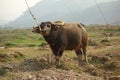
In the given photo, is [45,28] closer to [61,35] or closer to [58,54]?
[61,35]

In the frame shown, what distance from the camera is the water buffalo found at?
1373cm

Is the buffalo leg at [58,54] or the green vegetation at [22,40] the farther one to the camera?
the green vegetation at [22,40]

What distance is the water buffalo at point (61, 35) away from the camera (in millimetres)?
13727

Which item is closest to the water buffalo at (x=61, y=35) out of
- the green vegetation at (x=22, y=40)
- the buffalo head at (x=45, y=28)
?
the buffalo head at (x=45, y=28)

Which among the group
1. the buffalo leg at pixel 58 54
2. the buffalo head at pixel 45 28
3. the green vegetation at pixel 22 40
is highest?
the buffalo head at pixel 45 28

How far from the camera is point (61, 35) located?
14.3 metres

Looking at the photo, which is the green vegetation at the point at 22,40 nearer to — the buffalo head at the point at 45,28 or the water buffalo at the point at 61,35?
the water buffalo at the point at 61,35

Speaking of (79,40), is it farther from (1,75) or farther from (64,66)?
(1,75)

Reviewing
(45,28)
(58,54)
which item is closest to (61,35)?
(58,54)

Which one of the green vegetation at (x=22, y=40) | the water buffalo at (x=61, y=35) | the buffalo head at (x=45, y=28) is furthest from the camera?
the green vegetation at (x=22, y=40)

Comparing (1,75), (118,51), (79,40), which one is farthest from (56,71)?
(118,51)

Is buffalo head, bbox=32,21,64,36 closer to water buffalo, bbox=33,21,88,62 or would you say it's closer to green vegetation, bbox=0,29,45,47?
water buffalo, bbox=33,21,88,62

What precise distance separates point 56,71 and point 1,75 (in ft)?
6.99

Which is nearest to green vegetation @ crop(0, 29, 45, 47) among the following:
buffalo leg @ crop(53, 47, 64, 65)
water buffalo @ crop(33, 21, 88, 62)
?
water buffalo @ crop(33, 21, 88, 62)
